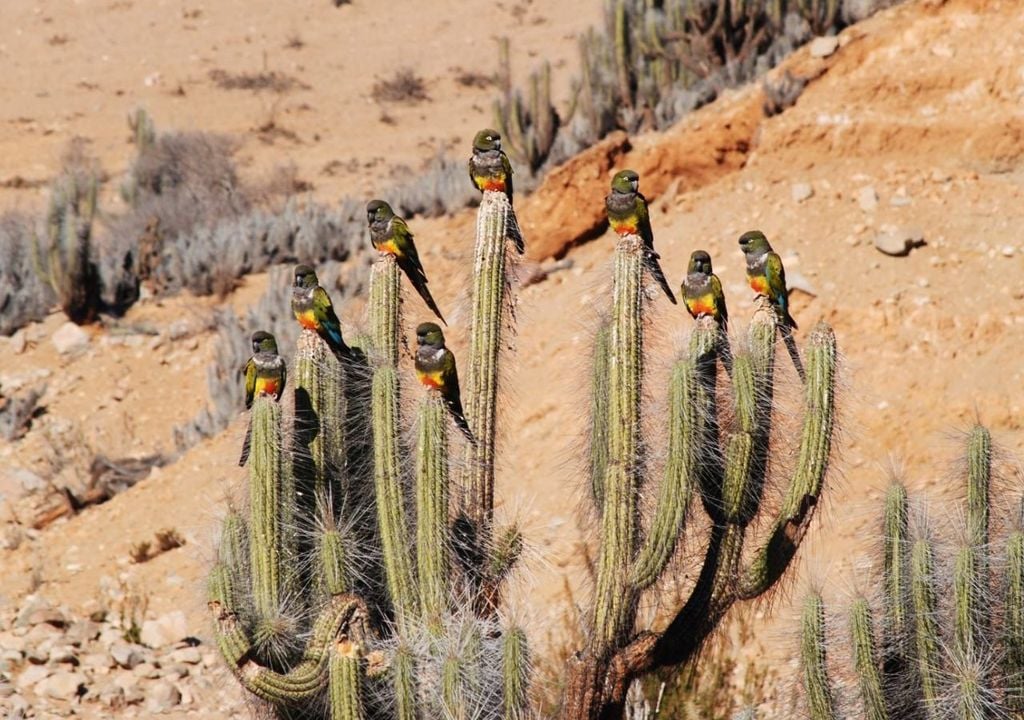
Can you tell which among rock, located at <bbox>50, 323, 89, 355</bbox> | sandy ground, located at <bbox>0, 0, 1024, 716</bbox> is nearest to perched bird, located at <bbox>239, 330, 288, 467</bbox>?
sandy ground, located at <bbox>0, 0, 1024, 716</bbox>

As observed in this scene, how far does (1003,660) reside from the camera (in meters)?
6.56

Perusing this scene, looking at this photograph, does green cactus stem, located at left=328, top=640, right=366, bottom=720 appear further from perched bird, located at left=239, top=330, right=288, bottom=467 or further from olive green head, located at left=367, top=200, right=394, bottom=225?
olive green head, located at left=367, top=200, right=394, bottom=225

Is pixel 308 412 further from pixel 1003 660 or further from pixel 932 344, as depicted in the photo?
pixel 932 344

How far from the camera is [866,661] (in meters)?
6.39

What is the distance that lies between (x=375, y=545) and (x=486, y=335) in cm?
110

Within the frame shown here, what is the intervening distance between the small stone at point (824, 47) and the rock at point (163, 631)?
261 inches

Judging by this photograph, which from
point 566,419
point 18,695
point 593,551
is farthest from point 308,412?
point 566,419

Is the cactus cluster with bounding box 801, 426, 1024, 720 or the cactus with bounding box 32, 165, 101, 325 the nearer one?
the cactus cluster with bounding box 801, 426, 1024, 720

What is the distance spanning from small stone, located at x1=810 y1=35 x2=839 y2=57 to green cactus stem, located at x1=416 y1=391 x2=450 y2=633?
7.17 m

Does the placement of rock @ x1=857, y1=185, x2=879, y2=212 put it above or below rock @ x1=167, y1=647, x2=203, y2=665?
above

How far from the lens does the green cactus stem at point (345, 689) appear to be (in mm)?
6133

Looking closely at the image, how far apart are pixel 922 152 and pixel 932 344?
2.02m

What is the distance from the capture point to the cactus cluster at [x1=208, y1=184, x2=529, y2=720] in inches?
245

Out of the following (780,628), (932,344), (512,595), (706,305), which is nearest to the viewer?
(706,305)
